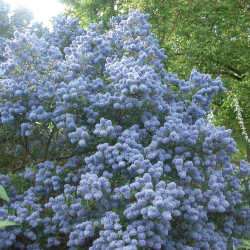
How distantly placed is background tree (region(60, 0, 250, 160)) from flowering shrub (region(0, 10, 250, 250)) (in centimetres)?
318

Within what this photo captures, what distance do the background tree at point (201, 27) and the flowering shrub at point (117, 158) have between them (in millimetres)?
3184

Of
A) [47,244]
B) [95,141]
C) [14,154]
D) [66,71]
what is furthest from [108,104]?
[14,154]

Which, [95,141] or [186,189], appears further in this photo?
[95,141]

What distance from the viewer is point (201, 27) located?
21.8ft

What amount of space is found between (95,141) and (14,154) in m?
1.64

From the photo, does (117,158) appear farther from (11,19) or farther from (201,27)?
(201,27)

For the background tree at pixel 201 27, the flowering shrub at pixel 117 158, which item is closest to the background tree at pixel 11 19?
the background tree at pixel 201 27

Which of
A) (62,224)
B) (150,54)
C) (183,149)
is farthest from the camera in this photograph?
(150,54)

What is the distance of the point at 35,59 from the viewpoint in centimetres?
304

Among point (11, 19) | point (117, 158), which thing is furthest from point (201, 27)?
point (117, 158)

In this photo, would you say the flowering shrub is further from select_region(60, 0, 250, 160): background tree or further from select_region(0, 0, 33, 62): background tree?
select_region(60, 0, 250, 160): background tree

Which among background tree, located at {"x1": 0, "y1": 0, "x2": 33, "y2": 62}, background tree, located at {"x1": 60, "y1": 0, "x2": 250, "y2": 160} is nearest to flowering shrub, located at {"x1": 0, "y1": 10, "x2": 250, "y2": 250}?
background tree, located at {"x1": 0, "y1": 0, "x2": 33, "y2": 62}

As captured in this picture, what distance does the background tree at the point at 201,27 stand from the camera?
21.1 feet

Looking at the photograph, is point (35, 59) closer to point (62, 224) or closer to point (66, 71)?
point (66, 71)
